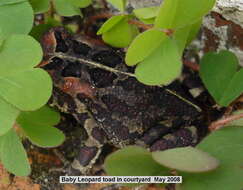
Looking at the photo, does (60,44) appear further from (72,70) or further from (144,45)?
(144,45)

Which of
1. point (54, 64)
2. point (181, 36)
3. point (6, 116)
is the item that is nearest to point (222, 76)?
point (181, 36)

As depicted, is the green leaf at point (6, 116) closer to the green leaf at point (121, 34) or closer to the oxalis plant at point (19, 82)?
the oxalis plant at point (19, 82)

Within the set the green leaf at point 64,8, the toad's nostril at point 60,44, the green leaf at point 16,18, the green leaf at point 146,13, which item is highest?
the green leaf at point 146,13

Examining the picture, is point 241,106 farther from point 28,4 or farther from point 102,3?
point 28,4

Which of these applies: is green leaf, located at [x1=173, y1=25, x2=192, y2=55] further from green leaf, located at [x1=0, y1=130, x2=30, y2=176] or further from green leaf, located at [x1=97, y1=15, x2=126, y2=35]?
Answer: green leaf, located at [x1=0, y1=130, x2=30, y2=176]

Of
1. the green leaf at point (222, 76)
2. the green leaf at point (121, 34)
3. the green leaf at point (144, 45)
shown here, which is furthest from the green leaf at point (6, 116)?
the green leaf at point (222, 76)

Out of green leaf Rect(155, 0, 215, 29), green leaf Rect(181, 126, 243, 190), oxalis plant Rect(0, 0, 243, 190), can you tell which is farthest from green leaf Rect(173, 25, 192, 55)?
green leaf Rect(181, 126, 243, 190)
